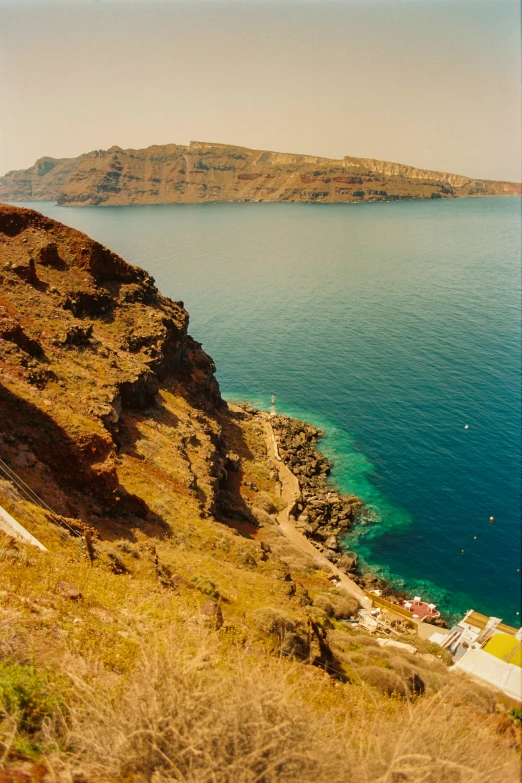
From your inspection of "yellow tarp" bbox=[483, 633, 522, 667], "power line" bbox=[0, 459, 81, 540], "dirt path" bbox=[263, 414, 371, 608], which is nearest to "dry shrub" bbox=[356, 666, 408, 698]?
"yellow tarp" bbox=[483, 633, 522, 667]

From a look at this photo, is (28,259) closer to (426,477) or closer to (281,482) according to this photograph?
(281,482)

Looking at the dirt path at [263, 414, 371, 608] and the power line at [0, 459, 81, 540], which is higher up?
the power line at [0, 459, 81, 540]

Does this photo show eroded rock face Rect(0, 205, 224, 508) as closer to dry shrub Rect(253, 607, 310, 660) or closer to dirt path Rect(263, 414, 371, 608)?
dirt path Rect(263, 414, 371, 608)

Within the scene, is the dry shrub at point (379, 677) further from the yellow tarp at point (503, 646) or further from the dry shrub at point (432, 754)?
the dry shrub at point (432, 754)

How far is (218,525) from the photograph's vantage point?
30.0 m

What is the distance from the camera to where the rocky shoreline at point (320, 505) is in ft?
126

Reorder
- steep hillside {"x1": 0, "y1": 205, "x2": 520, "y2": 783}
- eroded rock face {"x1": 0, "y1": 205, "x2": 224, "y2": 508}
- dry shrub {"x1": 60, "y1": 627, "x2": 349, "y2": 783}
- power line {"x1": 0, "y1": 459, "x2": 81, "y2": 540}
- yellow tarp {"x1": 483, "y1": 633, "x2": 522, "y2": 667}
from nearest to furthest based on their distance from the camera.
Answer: dry shrub {"x1": 60, "y1": 627, "x2": 349, "y2": 783} → steep hillside {"x1": 0, "y1": 205, "x2": 520, "y2": 783} → power line {"x1": 0, "y1": 459, "x2": 81, "y2": 540} → yellow tarp {"x1": 483, "y1": 633, "x2": 522, "y2": 667} → eroded rock face {"x1": 0, "y1": 205, "x2": 224, "y2": 508}

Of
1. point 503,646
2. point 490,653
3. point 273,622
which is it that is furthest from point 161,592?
point 503,646

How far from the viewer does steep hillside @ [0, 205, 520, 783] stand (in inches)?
293

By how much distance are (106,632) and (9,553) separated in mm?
4032

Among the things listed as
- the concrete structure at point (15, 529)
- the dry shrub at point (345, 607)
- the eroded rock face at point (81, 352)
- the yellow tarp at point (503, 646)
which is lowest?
the dry shrub at point (345, 607)

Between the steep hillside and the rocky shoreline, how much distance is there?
36 cm

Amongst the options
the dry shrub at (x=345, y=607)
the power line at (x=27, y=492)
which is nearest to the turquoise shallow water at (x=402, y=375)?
the dry shrub at (x=345, y=607)

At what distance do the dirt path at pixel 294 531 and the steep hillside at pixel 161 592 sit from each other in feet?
2.51
